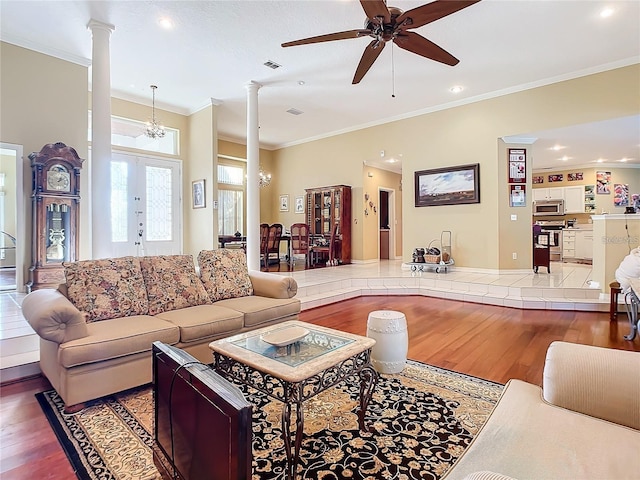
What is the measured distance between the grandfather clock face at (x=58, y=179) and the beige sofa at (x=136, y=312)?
9.20 feet

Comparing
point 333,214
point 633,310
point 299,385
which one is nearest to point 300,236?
point 333,214

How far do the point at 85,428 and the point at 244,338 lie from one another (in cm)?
101

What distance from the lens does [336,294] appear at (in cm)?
529

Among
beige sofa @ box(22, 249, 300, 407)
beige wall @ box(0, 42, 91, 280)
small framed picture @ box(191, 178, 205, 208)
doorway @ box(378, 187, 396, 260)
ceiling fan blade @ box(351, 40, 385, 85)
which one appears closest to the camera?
beige sofa @ box(22, 249, 300, 407)

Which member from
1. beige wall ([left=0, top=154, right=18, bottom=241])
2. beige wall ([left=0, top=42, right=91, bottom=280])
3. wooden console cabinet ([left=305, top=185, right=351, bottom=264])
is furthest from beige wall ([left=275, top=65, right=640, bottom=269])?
beige wall ([left=0, top=154, right=18, bottom=241])

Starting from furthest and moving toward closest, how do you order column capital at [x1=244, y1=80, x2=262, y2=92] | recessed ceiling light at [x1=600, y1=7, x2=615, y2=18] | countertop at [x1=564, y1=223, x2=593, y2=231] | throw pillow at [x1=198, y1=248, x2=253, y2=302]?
countertop at [x1=564, y1=223, x2=593, y2=231], column capital at [x1=244, y1=80, x2=262, y2=92], recessed ceiling light at [x1=600, y1=7, x2=615, y2=18], throw pillow at [x1=198, y1=248, x2=253, y2=302]

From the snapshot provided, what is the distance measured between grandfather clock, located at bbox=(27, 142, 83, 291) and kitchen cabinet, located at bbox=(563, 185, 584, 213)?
11.6 metres

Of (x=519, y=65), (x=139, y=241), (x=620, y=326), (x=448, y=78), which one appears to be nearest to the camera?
(x=620, y=326)

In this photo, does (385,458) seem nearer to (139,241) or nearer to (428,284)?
(428,284)

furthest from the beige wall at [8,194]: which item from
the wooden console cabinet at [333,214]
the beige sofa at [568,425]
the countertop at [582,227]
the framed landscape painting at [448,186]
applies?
the countertop at [582,227]

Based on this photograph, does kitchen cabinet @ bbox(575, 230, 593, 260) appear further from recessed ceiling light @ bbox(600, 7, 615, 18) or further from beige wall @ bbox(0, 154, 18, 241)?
beige wall @ bbox(0, 154, 18, 241)

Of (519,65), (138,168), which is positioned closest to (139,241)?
(138,168)

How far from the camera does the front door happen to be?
631cm

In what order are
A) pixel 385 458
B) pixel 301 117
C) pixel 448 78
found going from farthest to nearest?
pixel 301 117 → pixel 448 78 → pixel 385 458
